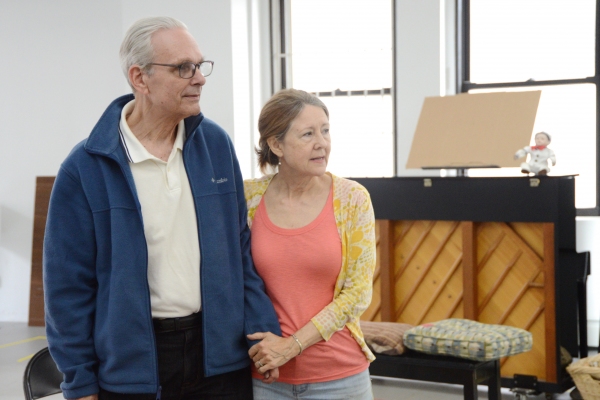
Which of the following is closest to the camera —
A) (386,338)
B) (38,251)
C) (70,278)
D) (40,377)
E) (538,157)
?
(70,278)

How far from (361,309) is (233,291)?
0.36m

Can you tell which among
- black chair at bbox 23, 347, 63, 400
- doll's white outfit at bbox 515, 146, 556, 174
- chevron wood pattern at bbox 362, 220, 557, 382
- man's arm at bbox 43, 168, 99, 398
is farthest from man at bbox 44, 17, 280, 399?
doll's white outfit at bbox 515, 146, 556, 174

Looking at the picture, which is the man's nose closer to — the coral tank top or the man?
the man

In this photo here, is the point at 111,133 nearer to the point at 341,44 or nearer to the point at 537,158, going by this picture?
the point at 537,158

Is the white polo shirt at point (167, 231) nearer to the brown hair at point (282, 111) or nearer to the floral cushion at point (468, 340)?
the brown hair at point (282, 111)

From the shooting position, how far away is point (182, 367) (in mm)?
1866

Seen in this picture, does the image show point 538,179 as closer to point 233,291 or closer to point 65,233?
point 233,291

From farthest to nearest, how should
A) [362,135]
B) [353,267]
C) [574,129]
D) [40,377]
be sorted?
[362,135] < [574,129] < [40,377] < [353,267]

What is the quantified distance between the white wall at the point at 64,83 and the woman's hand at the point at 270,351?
3.88m

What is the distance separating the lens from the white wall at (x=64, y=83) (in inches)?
224

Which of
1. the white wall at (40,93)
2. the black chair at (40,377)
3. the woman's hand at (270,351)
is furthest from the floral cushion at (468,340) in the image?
the white wall at (40,93)

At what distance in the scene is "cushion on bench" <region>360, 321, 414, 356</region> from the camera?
3.58 m

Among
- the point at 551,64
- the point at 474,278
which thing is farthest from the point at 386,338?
the point at 551,64

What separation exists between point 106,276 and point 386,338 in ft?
6.79
